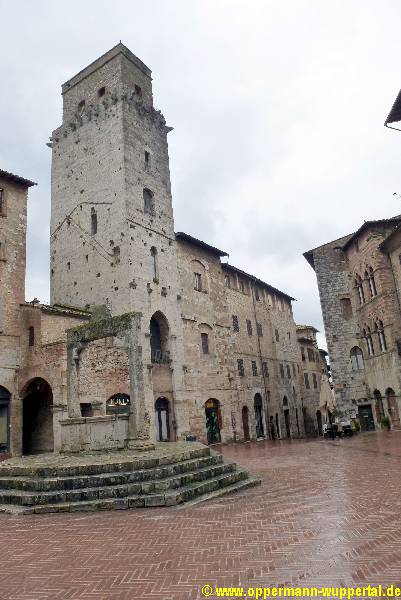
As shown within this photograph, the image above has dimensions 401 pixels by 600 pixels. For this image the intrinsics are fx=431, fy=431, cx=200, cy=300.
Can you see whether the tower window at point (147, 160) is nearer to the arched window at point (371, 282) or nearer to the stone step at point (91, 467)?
the arched window at point (371, 282)

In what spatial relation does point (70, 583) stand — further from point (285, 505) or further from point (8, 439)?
point (8, 439)

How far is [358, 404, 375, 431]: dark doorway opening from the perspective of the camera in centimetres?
3042

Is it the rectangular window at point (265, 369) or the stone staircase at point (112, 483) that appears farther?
the rectangular window at point (265, 369)

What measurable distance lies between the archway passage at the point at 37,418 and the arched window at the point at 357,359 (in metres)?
21.3

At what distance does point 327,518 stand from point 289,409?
112 ft

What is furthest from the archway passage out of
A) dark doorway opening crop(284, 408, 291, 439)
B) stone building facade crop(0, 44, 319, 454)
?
dark doorway opening crop(284, 408, 291, 439)

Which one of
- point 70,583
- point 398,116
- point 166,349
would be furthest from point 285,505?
point 166,349

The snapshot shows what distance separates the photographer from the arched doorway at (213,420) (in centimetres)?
2829

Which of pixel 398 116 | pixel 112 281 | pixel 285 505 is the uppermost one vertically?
pixel 398 116

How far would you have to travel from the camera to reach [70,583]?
5.17m

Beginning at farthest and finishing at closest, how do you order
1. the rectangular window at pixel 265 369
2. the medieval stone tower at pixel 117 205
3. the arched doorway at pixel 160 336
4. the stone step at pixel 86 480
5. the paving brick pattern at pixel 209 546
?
the rectangular window at pixel 265 369 → the arched doorway at pixel 160 336 → the medieval stone tower at pixel 117 205 → the stone step at pixel 86 480 → the paving brick pattern at pixel 209 546

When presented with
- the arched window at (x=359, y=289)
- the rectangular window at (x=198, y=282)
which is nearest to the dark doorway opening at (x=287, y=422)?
the arched window at (x=359, y=289)

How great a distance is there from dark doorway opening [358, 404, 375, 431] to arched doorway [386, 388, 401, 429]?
264cm

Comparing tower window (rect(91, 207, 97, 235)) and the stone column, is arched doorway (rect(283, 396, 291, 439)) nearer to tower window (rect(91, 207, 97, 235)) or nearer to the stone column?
tower window (rect(91, 207, 97, 235))
